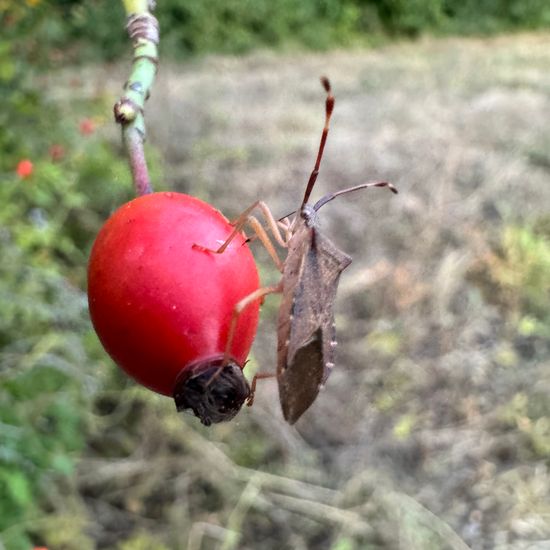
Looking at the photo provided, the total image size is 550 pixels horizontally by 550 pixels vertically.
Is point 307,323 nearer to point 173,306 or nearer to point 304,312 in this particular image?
point 304,312

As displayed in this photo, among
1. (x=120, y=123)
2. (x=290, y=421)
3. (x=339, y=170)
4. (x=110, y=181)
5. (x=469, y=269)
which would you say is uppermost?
(x=339, y=170)

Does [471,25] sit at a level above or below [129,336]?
above

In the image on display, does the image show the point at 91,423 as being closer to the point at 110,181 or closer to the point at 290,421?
the point at 110,181

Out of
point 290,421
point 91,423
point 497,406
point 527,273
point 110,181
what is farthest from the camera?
point 527,273

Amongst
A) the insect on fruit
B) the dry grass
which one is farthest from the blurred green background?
the insect on fruit

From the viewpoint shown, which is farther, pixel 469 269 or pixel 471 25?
pixel 471 25

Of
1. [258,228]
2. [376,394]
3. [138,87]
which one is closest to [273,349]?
[376,394]

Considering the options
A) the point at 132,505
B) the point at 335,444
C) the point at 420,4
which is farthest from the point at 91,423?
the point at 420,4
